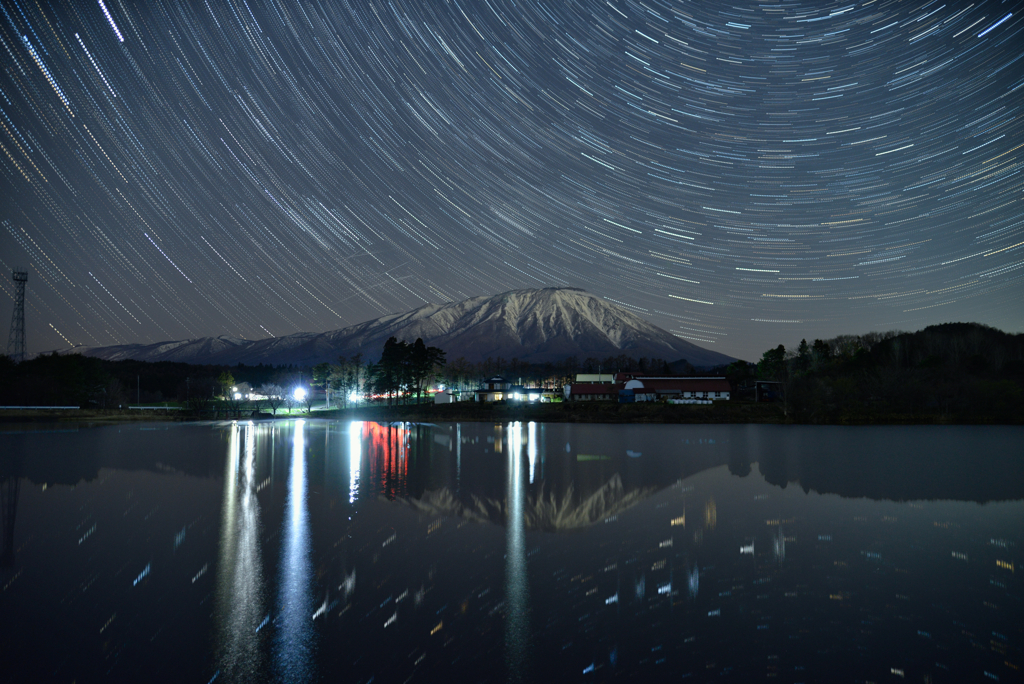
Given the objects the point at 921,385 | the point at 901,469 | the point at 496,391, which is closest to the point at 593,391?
Answer: the point at 496,391

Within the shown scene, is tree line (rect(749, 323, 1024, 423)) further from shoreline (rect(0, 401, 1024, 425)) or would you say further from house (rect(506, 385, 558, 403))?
house (rect(506, 385, 558, 403))

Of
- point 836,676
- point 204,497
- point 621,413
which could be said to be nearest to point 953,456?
point 836,676

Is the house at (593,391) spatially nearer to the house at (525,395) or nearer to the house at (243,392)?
the house at (525,395)

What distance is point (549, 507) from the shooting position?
15828 mm

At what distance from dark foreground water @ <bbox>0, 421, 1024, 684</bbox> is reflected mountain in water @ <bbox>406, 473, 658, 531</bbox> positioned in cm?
13

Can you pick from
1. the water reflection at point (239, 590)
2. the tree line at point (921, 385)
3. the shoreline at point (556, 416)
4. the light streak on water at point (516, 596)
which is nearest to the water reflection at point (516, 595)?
the light streak on water at point (516, 596)

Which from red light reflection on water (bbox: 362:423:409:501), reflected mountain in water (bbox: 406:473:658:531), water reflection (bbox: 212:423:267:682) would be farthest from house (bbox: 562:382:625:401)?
water reflection (bbox: 212:423:267:682)

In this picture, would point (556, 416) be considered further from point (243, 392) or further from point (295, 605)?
point (243, 392)

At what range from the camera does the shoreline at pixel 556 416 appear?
6631cm

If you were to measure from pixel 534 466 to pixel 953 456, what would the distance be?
23.5 m

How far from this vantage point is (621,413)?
2918 inches

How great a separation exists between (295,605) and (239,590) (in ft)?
4.21

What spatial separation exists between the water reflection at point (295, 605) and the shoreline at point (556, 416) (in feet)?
187

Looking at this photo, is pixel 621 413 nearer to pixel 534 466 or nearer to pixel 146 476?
pixel 534 466
